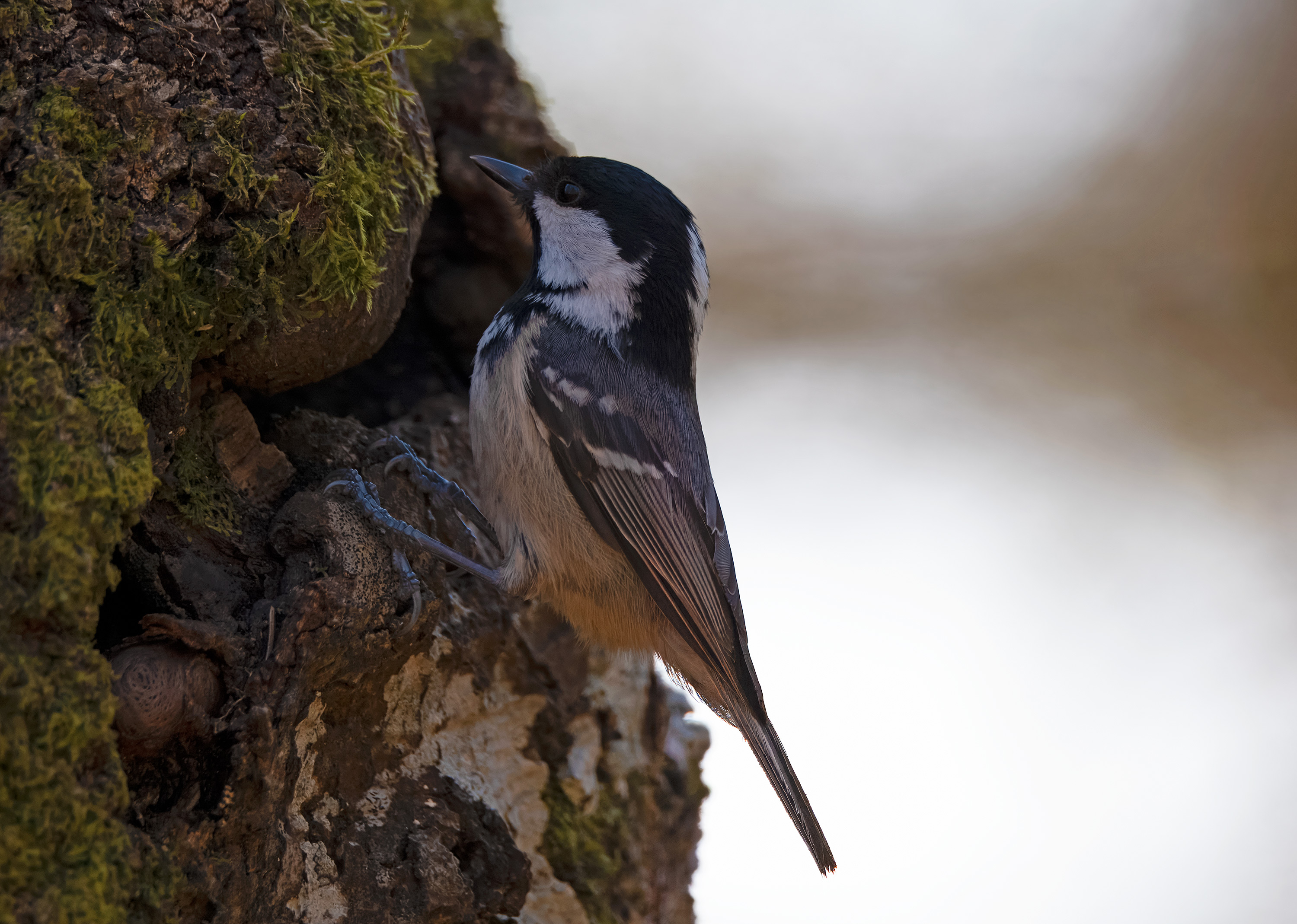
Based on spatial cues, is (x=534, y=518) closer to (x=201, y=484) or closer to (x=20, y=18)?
(x=201, y=484)

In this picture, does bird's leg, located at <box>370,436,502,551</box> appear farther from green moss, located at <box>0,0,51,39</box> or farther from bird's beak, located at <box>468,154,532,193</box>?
green moss, located at <box>0,0,51,39</box>

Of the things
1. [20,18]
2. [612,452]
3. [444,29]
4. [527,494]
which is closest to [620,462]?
[612,452]

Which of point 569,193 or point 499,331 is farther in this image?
point 569,193

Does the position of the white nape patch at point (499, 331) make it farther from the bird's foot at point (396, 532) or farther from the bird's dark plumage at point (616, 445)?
the bird's foot at point (396, 532)

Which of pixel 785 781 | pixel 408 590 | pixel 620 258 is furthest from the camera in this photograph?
pixel 620 258

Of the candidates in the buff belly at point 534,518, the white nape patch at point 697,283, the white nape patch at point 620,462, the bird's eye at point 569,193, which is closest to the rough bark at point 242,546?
the buff belly at point 534,518

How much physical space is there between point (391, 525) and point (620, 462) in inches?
21.0

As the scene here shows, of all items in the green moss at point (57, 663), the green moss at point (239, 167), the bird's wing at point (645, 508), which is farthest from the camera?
the bird's wing at point (645, 508)

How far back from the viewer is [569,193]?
7.70ft

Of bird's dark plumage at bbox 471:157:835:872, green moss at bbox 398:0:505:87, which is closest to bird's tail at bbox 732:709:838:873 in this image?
bird's dark plumage at bbox 471:157:835:872

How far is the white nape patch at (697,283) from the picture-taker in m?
2.34

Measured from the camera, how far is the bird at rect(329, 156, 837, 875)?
6.63ft

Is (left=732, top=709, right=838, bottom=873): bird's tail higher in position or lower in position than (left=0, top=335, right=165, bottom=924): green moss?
lower

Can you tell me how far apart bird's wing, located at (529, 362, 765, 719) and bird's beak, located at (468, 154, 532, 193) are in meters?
0.60
